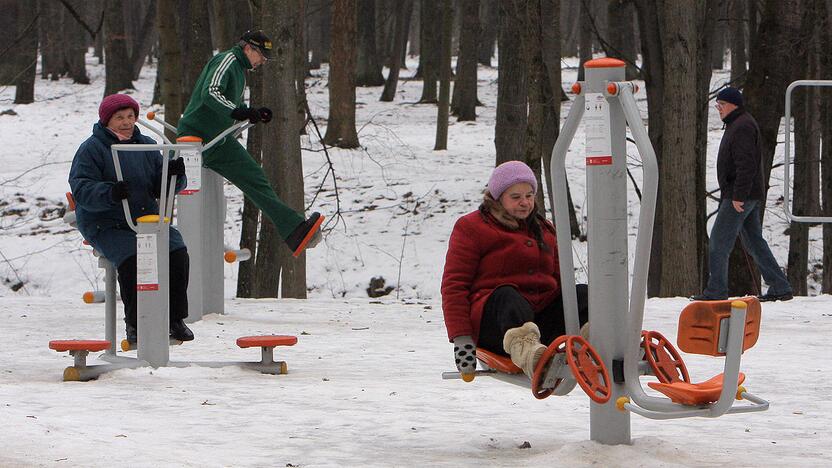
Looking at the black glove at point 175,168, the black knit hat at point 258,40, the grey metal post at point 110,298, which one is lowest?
the grey metal post at point 110,298

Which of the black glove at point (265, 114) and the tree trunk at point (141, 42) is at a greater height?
the tree trunk at point (141, 42)

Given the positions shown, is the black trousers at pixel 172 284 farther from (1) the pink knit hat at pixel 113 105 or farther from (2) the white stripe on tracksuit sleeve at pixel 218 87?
(2) the white stripe on tracksuit sleeve at pixel 218 87

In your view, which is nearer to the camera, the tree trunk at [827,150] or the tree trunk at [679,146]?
the tree trunk at [679,146]

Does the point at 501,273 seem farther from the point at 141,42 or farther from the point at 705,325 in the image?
the point at 141,42

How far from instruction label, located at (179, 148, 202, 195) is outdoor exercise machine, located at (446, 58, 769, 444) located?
3782 millimetres

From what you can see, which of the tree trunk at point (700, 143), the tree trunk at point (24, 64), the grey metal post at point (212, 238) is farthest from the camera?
the tree trunk at point (24, 64)

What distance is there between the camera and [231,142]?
830 cm

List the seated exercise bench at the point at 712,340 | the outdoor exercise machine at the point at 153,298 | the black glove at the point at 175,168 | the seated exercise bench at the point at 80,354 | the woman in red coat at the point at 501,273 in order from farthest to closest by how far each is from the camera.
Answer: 1. the black glove at the point at 175,168
2. the outdoor exercise machine at the point at 153,298
3. the seated exercise bench at the point at 80,354
4. the woman in red coat at the point at 501,273
5. the seated exercise bench at the point at 712,340

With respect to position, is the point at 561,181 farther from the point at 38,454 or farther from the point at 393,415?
the point at 38,454

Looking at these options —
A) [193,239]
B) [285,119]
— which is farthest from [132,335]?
[285,119]

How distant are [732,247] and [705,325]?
243 inches

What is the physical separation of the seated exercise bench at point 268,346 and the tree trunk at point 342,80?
550 inches

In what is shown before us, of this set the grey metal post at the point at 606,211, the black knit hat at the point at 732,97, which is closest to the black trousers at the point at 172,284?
the grey metal post at the point at 606,211

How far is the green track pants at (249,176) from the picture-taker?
8.29 m
